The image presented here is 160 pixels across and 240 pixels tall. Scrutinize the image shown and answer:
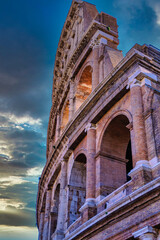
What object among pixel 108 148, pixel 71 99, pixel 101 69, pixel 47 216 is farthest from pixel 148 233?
pixel 71 99

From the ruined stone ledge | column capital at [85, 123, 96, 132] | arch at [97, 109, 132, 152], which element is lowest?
the ruined stone ledge

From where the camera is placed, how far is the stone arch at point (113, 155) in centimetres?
1242

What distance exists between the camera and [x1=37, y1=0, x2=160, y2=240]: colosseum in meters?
9.43

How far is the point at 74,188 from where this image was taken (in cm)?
1521

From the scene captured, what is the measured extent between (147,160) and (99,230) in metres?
2.78

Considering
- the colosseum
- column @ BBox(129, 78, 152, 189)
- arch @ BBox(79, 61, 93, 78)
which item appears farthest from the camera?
arch @ BBox(79, 61, 93, 78)

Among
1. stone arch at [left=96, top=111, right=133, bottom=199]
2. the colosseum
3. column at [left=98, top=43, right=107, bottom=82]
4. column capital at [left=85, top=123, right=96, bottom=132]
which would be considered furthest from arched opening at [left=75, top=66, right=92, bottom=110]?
stone arch at [left=96, top=111, right=133, bottom=199]

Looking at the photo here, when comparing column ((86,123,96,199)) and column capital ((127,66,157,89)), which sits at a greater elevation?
column capital ((127,66,157,89))

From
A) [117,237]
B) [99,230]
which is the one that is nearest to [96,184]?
[99,230]

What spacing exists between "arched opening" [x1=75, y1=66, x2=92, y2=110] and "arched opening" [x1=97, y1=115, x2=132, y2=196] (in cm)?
610

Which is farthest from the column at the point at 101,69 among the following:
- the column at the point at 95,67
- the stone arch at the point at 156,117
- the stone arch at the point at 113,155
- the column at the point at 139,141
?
the stone arch at the point at 156,117

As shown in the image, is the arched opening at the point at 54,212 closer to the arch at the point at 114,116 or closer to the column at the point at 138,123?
the arch at the point at 114,116

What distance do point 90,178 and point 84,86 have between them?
809cm

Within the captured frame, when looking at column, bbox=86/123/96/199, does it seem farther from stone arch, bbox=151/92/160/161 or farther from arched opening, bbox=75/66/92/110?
arched opening, bbox=75/66/92/110
